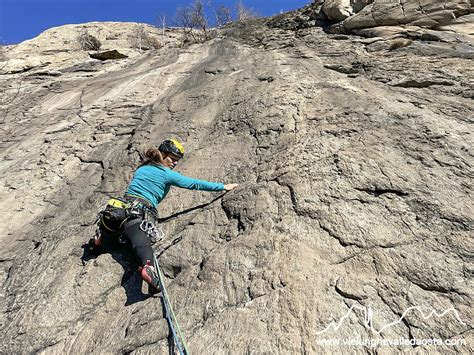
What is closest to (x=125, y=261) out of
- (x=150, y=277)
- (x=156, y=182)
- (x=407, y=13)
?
(x=150, y=277)

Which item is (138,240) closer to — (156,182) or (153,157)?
(156,182)

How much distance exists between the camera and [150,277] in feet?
10.7

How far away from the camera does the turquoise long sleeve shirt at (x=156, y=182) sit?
13.3ft

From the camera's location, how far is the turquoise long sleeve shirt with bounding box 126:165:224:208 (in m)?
4.05

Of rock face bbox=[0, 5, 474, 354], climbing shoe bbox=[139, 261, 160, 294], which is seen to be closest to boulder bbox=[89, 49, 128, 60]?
rock face bbox=[0, 5, 474, 354]

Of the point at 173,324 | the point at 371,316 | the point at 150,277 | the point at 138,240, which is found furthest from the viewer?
the point at 138,240

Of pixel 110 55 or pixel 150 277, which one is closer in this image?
pixel 150 277

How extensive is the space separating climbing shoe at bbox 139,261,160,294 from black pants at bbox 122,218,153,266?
0.07m

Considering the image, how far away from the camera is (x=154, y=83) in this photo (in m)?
8.52

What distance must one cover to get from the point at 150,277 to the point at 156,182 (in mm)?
1222

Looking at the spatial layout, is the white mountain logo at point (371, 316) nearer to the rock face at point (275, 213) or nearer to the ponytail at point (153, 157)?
the rock face at point (275, 213)

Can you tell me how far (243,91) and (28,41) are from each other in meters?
15.7

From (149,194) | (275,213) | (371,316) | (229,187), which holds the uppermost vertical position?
(149,194)

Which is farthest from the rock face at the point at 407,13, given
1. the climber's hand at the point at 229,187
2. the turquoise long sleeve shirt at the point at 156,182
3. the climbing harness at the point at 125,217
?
the climbing harness at the point at 125,217
